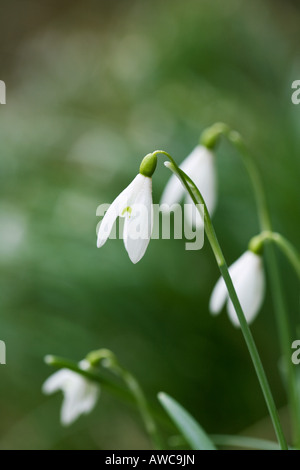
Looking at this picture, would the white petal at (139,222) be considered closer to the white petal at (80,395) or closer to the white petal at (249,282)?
the white petal at (249,282)

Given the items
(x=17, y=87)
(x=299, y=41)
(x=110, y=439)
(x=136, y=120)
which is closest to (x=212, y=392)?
(x=110, y=439)

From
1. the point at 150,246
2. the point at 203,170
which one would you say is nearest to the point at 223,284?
the point at 203,170

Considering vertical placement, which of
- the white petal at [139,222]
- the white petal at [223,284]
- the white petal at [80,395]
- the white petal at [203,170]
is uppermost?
the white petal at [203,170]

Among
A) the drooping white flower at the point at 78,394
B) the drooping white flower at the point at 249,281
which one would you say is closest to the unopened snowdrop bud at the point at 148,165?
the drooping white flower at the point at 249,281

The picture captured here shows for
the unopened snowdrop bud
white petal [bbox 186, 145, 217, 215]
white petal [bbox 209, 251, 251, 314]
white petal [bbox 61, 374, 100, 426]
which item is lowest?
white petal [bbox 61, 374, 100, 426]

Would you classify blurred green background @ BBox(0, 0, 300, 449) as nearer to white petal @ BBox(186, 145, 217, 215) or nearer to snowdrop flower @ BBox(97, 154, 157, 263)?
Result: white petal @ BBox(186, 145, 217, 215)

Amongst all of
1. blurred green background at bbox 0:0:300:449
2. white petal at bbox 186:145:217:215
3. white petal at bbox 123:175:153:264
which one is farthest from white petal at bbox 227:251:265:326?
blurred green background at bbox 0:0:300:449

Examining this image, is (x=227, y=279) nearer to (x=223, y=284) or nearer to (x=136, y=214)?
(x=136, y=214)

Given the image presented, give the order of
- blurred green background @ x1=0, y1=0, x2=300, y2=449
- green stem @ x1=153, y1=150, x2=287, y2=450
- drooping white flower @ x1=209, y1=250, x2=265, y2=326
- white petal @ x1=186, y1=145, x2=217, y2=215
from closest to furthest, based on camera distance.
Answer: green stem @ x1=153, y1=150, x2=287, y2=450 → drooping white flower @ x1=209, y1=250, x2=265, y2=326 → white petal @ x1=186, y1=145, x2=217, y2=215 → blurred green background @ x1=0, y1=0, x2=300, y2=449
